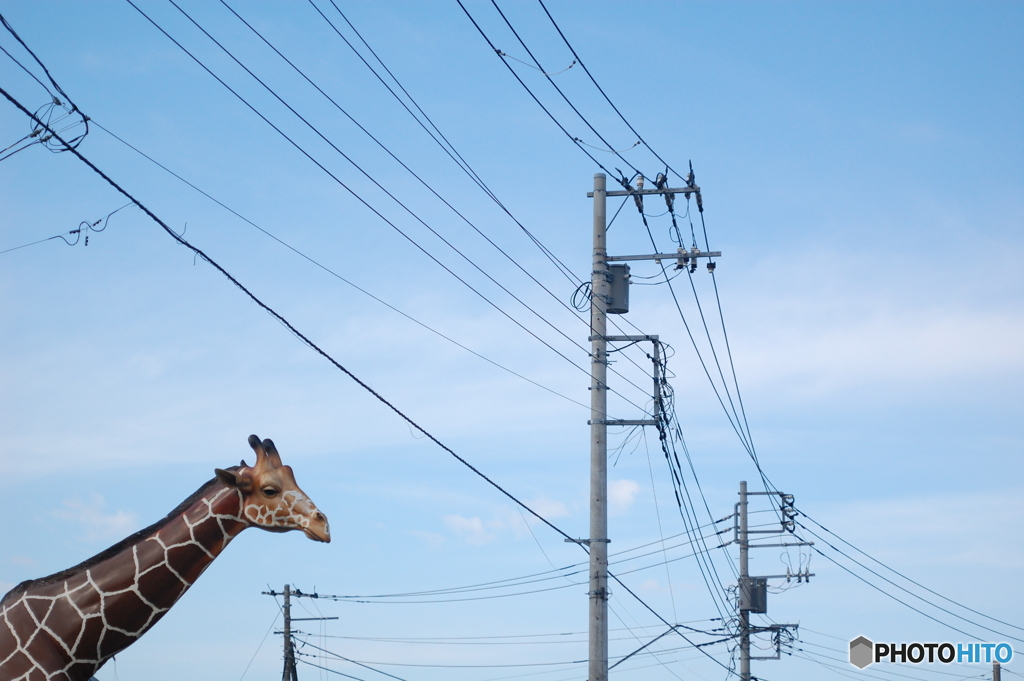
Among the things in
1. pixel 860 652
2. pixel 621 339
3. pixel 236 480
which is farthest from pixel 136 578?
pixel 860 652

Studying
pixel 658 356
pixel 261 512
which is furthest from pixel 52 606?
pixel 658 356

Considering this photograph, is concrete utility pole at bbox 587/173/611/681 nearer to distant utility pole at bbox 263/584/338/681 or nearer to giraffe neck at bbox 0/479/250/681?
giraffe neck at bbox 0/479/250/681

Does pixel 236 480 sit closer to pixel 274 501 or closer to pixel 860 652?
pixel 274 501

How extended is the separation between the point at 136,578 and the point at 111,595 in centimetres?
30

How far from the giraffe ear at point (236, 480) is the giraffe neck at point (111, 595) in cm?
12

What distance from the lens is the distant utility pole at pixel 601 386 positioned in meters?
20.5

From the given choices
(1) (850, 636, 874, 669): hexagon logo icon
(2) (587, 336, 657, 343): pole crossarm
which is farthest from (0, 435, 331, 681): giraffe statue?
(1) (850, 636, 874, 669): hexagon logo icon

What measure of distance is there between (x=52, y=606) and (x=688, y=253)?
46.2 ft

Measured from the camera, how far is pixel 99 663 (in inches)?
516

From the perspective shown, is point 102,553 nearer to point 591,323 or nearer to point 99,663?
point 99,663

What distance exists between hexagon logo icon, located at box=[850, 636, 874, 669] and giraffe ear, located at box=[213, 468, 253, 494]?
22301 millimetres

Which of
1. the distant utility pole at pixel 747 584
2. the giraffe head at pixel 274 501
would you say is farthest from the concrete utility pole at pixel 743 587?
the giraffe head at pixel 274 501

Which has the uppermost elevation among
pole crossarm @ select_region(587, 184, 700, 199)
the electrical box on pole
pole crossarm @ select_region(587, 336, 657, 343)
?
pole crossarm @ select_region(587, 184, 700, 199)

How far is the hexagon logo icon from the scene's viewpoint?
103 feet
